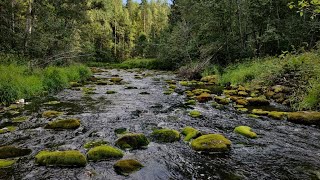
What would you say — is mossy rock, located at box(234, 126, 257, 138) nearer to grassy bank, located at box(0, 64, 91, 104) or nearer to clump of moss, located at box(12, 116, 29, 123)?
clump of moss, located at box(12, 116, 29, 123)

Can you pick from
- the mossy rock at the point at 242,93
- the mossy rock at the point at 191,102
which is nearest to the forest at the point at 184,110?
the mossy rock at the point at 242,93

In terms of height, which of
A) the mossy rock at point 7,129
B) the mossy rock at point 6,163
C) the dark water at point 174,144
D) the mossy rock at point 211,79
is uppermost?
the mossy rock at point 211,79

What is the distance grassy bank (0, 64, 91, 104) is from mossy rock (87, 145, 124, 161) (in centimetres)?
690

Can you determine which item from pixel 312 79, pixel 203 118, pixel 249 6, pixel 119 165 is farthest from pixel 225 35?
pixel 119 165

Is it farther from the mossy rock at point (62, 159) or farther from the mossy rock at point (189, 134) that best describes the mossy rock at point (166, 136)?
the mossy rock at point (62, 159)

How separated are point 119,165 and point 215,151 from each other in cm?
225

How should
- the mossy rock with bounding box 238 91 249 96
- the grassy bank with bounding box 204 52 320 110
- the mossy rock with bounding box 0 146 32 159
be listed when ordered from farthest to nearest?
the mossy rock with bounding box 238 91 249 96 < the grassy bank with bounding box 204 52 320 110 < the mossy rock with bounding box 0 146 32 159

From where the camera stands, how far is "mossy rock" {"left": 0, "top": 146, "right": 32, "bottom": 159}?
577 cm

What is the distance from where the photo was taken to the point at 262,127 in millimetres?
8297

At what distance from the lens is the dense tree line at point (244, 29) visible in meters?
19.7

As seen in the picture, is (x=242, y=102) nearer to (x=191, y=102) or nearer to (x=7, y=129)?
(x=191, y=102)

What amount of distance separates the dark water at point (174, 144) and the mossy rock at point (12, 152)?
179 millimetres

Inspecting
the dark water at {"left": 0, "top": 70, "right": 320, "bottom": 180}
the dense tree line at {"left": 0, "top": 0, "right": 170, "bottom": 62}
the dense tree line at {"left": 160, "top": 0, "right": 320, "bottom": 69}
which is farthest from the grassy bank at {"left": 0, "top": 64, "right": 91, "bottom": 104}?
the dense tree line at {"left": 160, "top": 0, "right": 320, "bottom": 69}

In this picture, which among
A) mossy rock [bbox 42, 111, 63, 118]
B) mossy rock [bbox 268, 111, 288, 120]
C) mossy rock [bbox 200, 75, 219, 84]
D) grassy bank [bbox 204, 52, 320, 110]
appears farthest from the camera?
mossy rock [bbox 200, 75, 219, 84]
